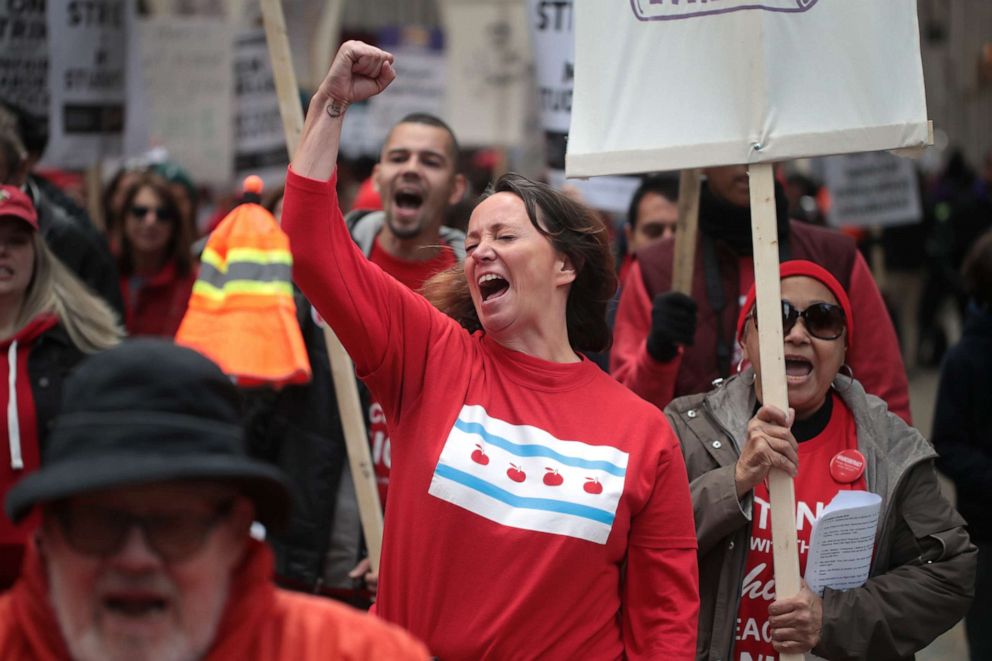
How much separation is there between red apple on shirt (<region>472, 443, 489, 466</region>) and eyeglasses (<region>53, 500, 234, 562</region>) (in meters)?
1.16

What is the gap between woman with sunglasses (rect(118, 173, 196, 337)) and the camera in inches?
273

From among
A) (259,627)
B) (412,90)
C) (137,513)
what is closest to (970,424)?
(259,627)

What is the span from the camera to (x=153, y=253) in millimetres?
7043

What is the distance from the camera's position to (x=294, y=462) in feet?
15.6

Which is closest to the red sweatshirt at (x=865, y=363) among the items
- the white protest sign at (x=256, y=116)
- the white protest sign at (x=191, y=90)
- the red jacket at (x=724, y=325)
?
the red jacket at (x=724, y=325)

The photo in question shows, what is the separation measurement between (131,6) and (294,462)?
13.0ft

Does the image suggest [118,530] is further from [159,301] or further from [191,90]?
[191,90]

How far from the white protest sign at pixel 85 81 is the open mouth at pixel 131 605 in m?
5.87

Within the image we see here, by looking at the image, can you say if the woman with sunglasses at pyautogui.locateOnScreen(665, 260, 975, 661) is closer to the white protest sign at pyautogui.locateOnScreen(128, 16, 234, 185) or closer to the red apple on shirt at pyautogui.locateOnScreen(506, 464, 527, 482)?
the red apple on shirt at pyautogui.locateOnScreen(506, 464, 527, 482)

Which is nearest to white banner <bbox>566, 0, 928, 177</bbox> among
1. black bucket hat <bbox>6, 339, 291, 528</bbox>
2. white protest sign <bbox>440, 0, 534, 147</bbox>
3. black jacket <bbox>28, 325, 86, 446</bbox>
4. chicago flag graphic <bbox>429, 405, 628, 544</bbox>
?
chicago flag graphic <bbox>429, 405, 628, 544</bbox>

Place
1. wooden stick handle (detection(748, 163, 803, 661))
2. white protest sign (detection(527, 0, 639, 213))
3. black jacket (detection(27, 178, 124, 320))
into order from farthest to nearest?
white protest sign (detection(527, 0, 639, 213)) → black jacket (detection(27, 178, 124, 320)) → wooden stick handle (detection(748, 163, 803, 661))

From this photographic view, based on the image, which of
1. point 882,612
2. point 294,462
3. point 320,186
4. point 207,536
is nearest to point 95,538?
point 207,536

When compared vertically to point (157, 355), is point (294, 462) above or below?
below

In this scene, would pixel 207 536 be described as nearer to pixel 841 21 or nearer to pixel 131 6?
pixel 841 21
